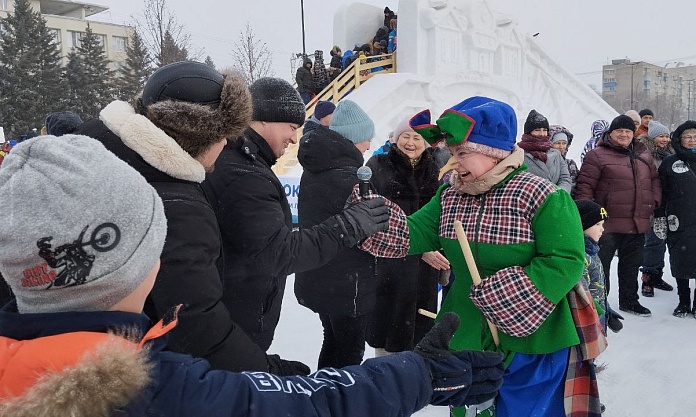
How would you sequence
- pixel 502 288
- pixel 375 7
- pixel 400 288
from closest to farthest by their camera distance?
pixel 502 288 < pixel 400 288 < pixel 375 7

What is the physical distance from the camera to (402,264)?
11.1 feet

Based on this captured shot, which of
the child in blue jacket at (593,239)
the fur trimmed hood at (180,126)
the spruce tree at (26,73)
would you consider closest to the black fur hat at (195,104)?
the fur trimmed hood at (180,126)

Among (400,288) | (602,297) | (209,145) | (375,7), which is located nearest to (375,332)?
(400,288)

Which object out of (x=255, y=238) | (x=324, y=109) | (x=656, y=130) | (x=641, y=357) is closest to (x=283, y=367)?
(x=255, y=238)

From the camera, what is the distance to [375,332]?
3521 mm

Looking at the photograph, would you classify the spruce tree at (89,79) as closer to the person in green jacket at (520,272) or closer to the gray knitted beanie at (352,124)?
the gray knitted beanie at (352,124)

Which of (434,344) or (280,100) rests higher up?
(280,100)

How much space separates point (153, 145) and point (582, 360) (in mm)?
1649

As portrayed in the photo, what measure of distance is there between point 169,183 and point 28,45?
34527 mm

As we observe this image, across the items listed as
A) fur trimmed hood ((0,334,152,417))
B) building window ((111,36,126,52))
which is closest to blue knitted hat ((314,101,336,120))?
fur trimmed hood ((0,334,152,417))

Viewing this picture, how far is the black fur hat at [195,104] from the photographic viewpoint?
147 centimetres

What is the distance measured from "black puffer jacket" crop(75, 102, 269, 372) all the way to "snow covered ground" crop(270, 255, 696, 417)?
2276 millimetres

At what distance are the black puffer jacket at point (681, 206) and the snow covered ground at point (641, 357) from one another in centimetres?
55

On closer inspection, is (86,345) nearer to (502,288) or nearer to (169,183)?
(169,183)
